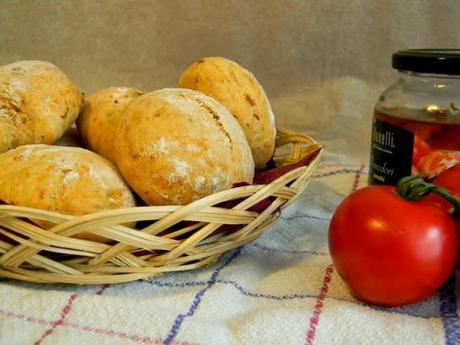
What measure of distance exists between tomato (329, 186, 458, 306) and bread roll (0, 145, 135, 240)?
28 centimetres

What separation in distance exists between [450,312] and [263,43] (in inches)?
34.3

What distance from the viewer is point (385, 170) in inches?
33.3

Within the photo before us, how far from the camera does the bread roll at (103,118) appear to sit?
0.85 m

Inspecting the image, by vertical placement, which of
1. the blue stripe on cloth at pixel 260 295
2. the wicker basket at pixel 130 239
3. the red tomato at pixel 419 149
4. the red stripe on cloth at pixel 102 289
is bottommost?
the blue stripe on cloth at pixel 260 295

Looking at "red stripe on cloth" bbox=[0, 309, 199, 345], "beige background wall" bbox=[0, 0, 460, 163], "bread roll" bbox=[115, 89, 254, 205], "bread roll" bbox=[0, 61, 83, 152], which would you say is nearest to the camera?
"red stripe on cloth" bbox=[0, 309, 199, 345]

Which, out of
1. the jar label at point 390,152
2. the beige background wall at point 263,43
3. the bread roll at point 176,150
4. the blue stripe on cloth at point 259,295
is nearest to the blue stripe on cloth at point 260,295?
the blue stripe on cloth at point 259,295

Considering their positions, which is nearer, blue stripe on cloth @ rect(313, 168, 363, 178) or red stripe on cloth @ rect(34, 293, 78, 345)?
red stripe on cloth @ rect(34, 293, 78, 345)

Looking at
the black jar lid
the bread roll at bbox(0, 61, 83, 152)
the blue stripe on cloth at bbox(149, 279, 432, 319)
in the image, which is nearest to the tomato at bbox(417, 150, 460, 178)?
the black jar lid

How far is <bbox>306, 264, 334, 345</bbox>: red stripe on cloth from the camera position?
24.0 inches

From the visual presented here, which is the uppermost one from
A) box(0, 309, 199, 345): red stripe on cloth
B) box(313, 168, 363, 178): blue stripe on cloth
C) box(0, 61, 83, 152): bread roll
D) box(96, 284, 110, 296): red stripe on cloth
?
box(0, 61, 83, 152): bread roll

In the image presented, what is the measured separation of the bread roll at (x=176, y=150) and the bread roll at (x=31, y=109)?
0.13 metres

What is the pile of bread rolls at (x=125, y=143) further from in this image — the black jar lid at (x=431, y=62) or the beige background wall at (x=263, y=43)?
the beige background wall at (x=263, y=43)

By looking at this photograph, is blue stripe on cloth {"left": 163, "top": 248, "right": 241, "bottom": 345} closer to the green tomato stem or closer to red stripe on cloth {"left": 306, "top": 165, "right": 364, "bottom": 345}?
red stripe on cloth {"left": 306, "top": 165, "right": 364, "bottom": 345}

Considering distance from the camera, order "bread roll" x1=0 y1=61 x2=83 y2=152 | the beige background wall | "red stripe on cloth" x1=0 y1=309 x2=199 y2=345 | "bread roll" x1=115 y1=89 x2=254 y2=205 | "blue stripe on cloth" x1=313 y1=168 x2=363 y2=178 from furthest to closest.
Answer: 1. the beige background wall
2. "blue stripe on cloth" x1=313 y1=168 x2=363 y2=178
3. "bread roll" x1=0 y1=61 x2=83 y2=152
4. "bread roll" x1=115 y1=89 x2=254 y2=205
5. "red stripe on cloth" x1=0 y1=309 x2=199 y2=345
